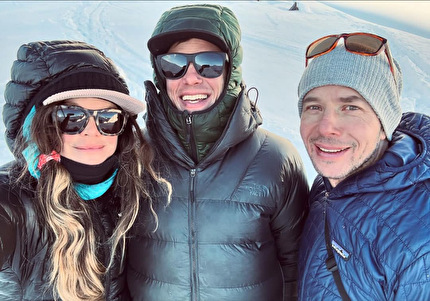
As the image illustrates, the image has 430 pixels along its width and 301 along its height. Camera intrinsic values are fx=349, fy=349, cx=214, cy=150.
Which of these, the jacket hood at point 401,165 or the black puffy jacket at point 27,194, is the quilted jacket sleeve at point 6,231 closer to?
the black puffy jacket at point 27,194

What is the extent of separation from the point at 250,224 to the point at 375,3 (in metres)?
12.0

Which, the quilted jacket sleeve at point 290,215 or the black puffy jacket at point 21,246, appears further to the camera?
the quilted jacket sleeve at point 290,215

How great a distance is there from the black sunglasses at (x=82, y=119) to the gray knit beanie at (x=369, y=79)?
988mm

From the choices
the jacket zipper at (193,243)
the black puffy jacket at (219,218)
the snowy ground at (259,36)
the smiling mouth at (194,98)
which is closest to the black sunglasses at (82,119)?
the black puffy jacket at (219,218)

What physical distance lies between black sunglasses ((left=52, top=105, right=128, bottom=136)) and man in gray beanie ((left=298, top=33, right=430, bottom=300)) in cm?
94

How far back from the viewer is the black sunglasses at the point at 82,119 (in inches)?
63.0

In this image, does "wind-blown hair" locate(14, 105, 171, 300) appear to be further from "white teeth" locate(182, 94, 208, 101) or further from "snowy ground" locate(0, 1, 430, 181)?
"snowy ground" locate(0, 1, 430, 181)

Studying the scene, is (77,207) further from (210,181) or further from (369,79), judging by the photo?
(369,79)

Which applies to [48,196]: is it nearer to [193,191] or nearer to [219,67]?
[193,191]

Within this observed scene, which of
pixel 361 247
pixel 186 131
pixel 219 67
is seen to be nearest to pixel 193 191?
pixel 186 131

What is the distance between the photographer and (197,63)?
1.83 m

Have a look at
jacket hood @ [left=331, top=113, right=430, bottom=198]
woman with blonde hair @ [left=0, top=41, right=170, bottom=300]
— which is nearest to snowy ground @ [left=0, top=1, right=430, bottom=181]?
jacket hood @ [left=331, top=113, right=430, bottom=198]

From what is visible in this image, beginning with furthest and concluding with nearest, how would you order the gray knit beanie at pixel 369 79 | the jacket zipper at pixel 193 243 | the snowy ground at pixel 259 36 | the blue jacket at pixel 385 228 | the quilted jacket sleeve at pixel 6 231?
the snowy ground at pixel 259 36 → the jacket zipper at pixel 193 243 → the gray knit beanie at pixel 369 79 → the quilted jacket sleeve at pixel 6 231 → the blue jacket at pixel 385 228

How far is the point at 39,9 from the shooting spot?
976 centimetres
